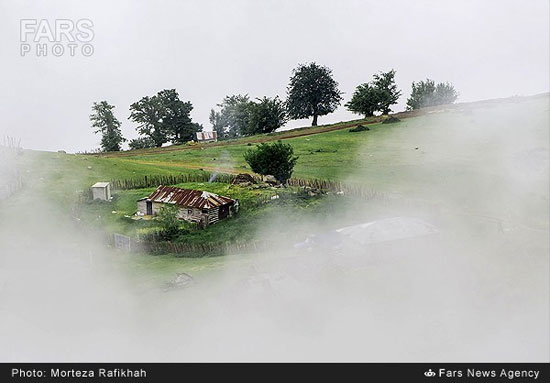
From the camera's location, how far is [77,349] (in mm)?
12766

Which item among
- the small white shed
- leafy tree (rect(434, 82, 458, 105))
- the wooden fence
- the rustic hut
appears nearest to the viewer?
the rustic hut

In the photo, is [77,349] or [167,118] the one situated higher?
[167,118]

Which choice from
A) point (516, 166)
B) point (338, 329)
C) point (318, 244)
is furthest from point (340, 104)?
point (338, 329)

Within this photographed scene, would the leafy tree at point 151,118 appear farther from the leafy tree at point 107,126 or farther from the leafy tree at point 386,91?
the leafy tree at point 386,91

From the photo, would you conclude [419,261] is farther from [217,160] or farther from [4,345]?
[217,160]

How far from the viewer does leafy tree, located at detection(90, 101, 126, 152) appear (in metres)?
30.1

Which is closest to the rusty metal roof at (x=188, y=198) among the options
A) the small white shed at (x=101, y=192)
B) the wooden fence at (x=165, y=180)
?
the small white shed at (x=101, y=192)

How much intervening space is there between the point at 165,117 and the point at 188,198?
17.3 m

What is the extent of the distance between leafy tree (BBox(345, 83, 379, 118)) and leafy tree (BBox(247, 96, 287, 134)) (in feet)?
19.5
